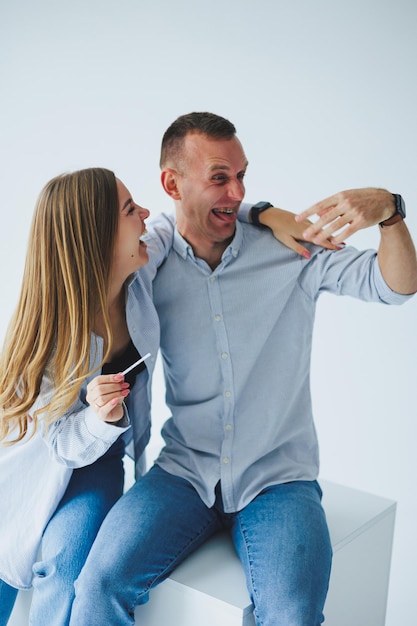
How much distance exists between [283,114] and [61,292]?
1.35 meters

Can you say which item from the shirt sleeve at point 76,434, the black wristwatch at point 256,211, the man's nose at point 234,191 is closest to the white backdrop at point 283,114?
the black wristwatch at point 256,211

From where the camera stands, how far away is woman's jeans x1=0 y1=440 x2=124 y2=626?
158 cm

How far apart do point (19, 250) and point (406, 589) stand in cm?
198

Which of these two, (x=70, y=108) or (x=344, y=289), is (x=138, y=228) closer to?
(x=344, y=289)

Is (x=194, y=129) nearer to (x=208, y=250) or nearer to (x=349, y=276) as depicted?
(x=208, y=250)

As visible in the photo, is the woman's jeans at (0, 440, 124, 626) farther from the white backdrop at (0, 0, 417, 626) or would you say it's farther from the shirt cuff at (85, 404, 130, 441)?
the white backdrop at (0, 0, 417, 626)

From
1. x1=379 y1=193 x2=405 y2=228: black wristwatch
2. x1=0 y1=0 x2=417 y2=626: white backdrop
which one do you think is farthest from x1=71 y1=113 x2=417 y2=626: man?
x1=0 y1=0 x2=417 y2=626: white backdrop

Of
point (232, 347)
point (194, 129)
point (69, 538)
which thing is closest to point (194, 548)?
point (69, 538)

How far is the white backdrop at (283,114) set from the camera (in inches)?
98.5

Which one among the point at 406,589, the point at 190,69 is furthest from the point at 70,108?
the point at 406,589

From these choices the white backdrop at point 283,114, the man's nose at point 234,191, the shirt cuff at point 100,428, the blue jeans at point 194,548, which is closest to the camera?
the blue jeans at point 194,548

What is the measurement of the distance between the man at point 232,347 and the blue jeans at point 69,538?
77 mm

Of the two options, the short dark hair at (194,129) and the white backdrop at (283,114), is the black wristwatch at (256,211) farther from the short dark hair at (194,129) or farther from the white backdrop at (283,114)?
the white backdrop at (283,114)

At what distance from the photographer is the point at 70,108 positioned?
3.09 m
